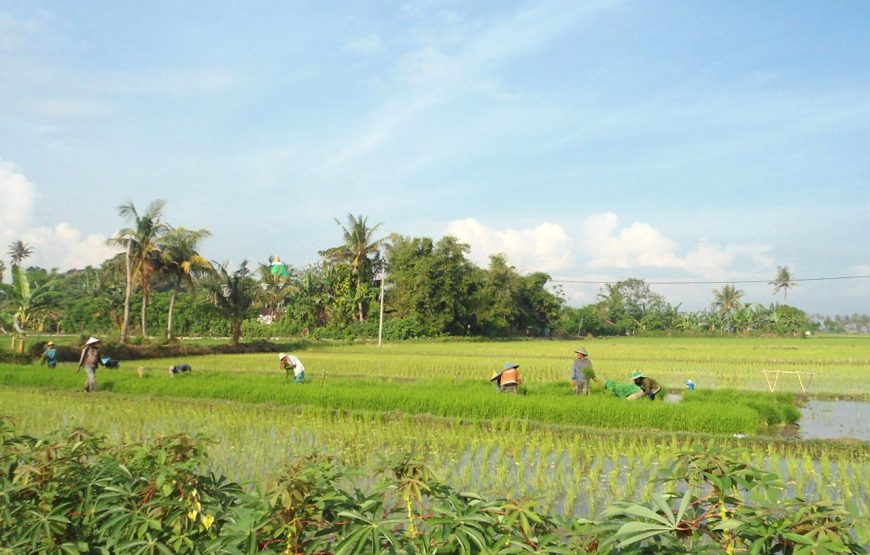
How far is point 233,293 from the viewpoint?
26953 mm

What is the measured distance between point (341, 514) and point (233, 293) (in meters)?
26.4

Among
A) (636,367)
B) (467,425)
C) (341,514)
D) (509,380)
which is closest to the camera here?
(341,514)

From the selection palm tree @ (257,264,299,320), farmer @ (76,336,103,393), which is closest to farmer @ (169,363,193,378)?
farmer @ (76,336,103,393)

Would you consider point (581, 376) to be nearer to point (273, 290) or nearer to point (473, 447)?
point (473, 447)

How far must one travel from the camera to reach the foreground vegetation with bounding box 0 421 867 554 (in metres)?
1.78

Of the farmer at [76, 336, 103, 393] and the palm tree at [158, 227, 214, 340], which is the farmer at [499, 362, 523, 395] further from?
the palm tree at [158, 227, 214, 340]

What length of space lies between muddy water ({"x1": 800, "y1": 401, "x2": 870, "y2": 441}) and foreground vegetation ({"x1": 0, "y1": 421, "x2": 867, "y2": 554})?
7.80 meters

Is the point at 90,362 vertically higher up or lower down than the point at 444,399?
higher up

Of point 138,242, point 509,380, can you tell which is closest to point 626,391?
point 509,380

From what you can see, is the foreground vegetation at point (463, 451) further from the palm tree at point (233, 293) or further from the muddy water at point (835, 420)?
the palm tree at point (233, 293)

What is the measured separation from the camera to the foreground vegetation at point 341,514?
1781mm

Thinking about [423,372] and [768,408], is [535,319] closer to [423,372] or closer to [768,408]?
[423,372]

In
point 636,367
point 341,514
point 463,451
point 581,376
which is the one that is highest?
point 341,514

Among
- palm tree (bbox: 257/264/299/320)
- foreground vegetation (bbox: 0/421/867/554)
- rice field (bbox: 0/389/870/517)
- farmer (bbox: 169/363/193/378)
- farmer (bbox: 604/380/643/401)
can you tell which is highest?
palm tree (bbox: 257/264/299/320)
